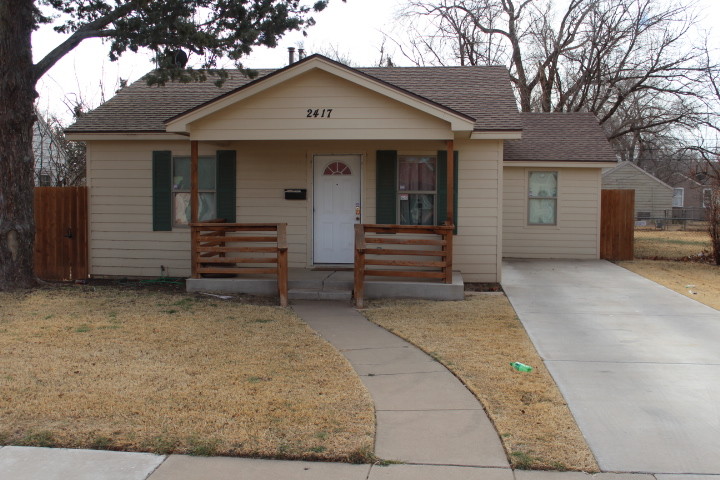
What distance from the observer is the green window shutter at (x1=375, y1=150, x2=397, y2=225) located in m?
12.5

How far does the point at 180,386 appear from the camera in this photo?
5852 mm

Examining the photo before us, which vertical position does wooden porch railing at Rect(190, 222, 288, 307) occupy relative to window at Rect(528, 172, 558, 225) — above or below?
below

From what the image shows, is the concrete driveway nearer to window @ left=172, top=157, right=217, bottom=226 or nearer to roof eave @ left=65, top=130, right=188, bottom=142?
window @ left=172, top=157, right=217, bottom=226

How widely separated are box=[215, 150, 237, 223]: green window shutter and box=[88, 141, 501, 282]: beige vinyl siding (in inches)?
4.4

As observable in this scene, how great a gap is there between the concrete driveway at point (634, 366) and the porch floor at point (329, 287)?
1236mm

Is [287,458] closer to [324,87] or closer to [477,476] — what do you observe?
[477,476]

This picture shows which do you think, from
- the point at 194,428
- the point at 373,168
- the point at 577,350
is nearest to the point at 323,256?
the point at 373,168

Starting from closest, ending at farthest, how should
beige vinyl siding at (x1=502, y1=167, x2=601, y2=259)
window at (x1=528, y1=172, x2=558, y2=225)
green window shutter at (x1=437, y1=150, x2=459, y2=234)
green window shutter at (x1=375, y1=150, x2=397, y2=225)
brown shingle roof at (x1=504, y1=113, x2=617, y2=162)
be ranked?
green window shutter at (x1=437, y1=150, x2=459, y2=234)
green window shutter at (x1=375, y1=150, x2=397, y2=225)
brown shingle roof at (x1=504, y1=113, x2=617, y2=162)
beige vinyl siding at (x1=502, y1=167, x2=601, y2=259)
window at (x1=528, y1=172, x2=558, y2=225)

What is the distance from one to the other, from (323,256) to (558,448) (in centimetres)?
862

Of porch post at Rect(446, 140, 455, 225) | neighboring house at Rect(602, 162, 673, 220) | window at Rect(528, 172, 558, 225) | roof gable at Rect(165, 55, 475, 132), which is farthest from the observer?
neighboring house at Rect(602, 162, 673, 220)

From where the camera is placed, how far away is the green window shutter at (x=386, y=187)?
41.2ft

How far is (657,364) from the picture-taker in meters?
6.86

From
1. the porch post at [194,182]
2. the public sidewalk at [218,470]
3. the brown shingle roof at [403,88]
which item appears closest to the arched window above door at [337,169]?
the brown shingle roof at [403,88]

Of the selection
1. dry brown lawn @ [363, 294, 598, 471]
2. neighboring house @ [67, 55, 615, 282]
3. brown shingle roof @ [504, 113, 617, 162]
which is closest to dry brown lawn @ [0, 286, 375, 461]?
dry brown lawn @ [363, 294, 598, 471]
